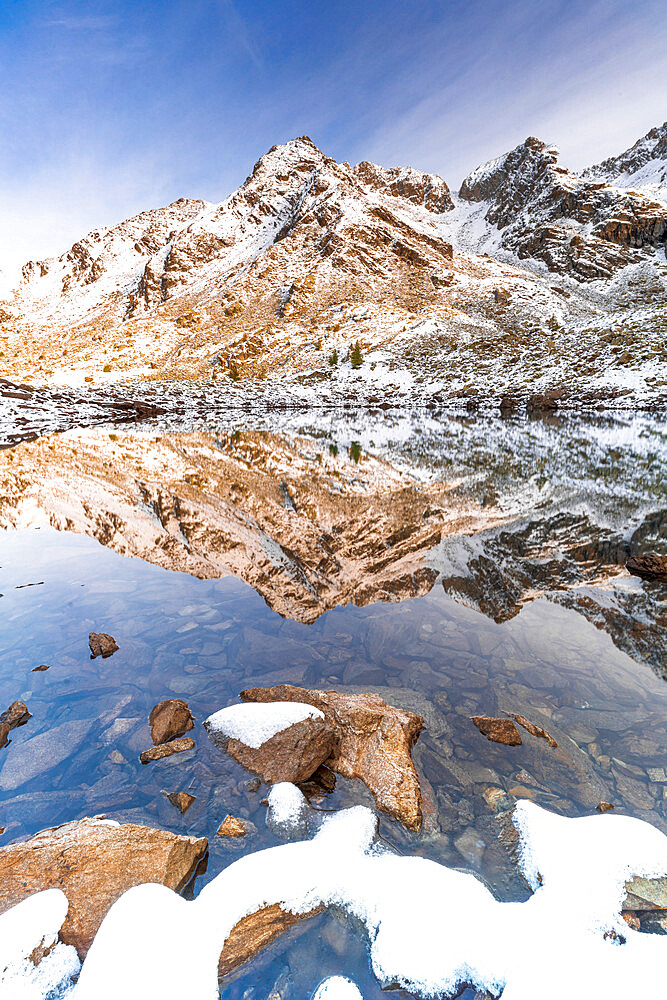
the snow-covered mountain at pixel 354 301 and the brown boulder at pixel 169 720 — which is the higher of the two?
the snow-covered mountain at pixel 354 301

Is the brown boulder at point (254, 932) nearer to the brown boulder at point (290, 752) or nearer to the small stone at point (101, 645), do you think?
the brown boulder at point (290, 752)

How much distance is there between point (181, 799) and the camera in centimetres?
477

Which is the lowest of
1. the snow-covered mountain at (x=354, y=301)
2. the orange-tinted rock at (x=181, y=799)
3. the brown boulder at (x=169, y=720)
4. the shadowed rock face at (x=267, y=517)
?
the orange-tinted rock at (x=181, y=799)

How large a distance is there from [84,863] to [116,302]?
6938 inches

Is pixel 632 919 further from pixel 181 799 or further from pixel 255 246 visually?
pixel 255 246

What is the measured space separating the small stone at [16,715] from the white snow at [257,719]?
8.58ft

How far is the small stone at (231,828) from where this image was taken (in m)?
4.37

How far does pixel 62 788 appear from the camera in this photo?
498 cm

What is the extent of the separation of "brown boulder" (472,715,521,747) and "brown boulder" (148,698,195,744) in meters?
3.98

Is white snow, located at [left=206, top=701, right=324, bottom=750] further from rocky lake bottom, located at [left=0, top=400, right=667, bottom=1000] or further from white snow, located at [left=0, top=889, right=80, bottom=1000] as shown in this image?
white snow, located at [left=0, top=889, right=80, bottom=1000]

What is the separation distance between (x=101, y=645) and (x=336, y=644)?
4.19 metres

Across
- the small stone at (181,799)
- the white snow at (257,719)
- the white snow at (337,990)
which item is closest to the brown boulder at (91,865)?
the small stone at (181,799)

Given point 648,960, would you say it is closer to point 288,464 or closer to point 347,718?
point 347,718

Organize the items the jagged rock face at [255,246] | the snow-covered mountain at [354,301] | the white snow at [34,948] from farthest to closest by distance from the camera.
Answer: the jagged rock face at [255,246]
the snow-covered mountain at [354,301]
the white snow at [34,948]
